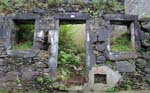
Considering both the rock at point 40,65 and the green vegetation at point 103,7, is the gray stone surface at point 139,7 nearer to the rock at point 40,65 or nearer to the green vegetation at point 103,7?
the green vegetation at point 103,7

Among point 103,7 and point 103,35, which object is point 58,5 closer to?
point 103,7

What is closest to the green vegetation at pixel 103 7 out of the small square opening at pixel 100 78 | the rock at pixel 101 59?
the rock at pixel 101 59

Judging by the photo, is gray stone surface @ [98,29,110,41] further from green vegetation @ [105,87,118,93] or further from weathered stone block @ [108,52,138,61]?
green vegetation @ [105,87,118,93]

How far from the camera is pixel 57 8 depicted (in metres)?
8.22

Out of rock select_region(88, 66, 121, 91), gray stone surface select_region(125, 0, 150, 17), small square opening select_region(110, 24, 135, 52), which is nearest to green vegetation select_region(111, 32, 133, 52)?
small square opening select_region(110, 24, 135, 52)

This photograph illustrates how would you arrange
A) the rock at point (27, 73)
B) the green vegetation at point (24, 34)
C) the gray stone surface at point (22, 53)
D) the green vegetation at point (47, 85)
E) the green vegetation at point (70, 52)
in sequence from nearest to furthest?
the green vegetation at point (47, 85) < the rock at point (27, 73) < the gray stone surface at point (22, 53) < the green vegetation at point (70, 52) < the green vegetation at point (24, 34)

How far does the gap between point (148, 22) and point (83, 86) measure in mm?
2367

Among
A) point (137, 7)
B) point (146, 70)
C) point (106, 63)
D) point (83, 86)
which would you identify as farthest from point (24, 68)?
point (137, 7)

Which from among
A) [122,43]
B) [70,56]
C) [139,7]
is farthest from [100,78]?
[139,7]

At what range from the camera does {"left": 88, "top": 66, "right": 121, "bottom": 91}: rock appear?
7699 mm

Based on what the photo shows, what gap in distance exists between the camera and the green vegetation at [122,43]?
808 centimetres

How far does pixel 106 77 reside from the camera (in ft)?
25.5

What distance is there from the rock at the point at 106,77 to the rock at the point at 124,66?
152 millimetres

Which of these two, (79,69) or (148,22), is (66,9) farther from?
(148,22)
